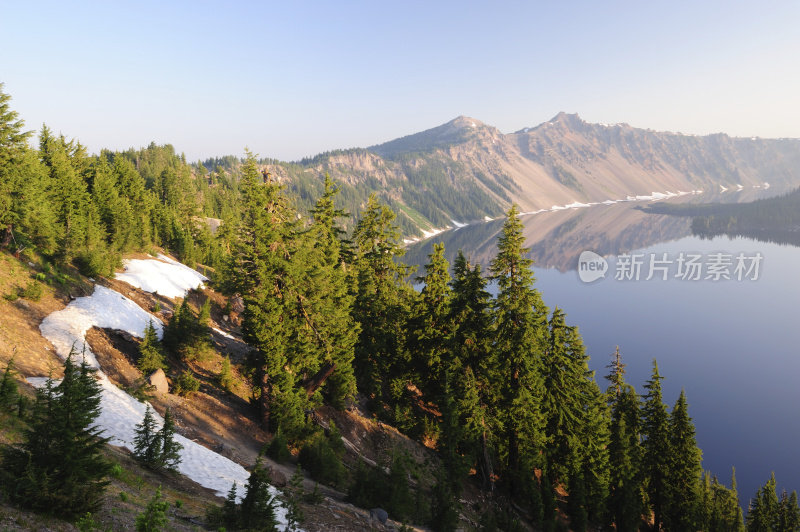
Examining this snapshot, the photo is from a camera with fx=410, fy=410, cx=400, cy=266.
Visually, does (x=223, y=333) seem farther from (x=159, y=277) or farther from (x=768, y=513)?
(x=768, y=513)

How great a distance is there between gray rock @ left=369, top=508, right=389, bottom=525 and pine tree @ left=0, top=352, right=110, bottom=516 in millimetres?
10122

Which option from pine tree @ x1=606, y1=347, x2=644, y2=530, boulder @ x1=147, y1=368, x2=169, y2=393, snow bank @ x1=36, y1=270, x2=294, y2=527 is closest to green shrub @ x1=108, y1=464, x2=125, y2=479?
snow bank @ x1=36, y1=270, x2=294, y2=527

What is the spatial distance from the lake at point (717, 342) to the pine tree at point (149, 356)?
233ft

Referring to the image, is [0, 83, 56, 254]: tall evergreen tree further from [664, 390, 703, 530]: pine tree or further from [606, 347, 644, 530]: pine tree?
[664, 390, 703, 530]: pine tree

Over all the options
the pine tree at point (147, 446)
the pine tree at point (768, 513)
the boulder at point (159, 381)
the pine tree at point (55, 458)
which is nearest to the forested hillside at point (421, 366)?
the boulder at point (159, 381)

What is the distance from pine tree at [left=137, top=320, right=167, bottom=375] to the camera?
20969 millimetres

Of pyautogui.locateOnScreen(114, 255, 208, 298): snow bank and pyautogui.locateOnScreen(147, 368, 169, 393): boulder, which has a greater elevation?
pyautogui.locateOnScreen(114, 255, 208, 298): snow bank

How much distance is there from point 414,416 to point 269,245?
55.8 feet

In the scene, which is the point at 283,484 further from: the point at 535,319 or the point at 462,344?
the point at 535,319

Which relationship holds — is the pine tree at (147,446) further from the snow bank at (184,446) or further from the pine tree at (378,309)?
the pine tree at (378,309)

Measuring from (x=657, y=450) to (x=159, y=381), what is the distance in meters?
35.9

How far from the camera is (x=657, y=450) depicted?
32.7 m

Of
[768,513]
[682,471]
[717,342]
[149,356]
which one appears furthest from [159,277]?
[717,342]

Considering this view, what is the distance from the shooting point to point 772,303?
384 feet
